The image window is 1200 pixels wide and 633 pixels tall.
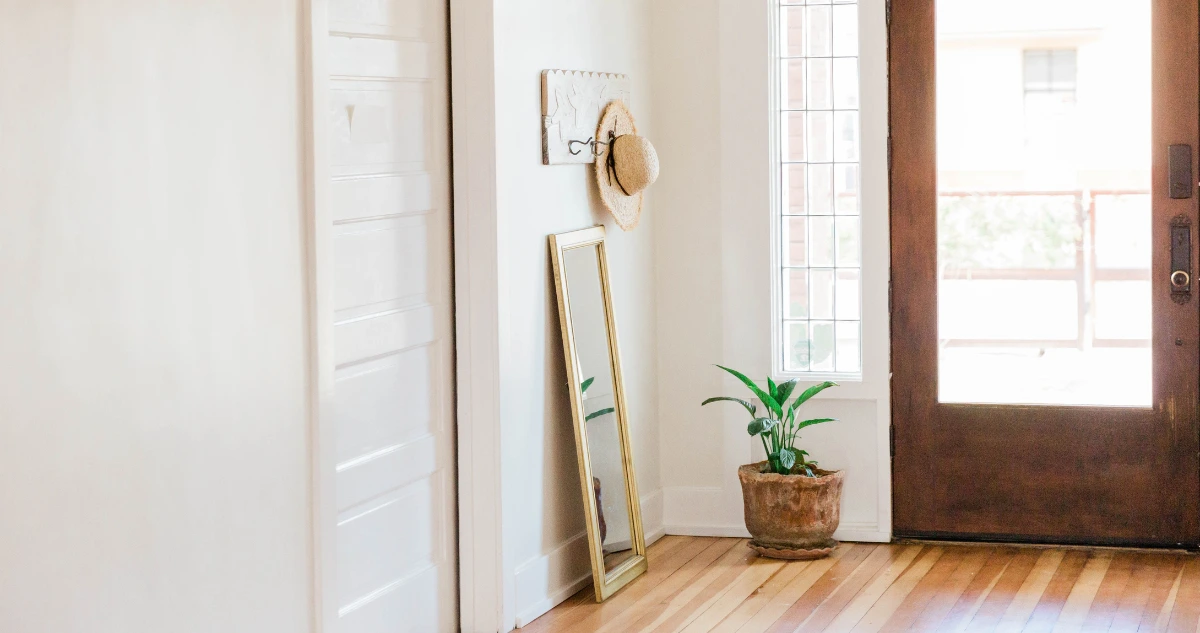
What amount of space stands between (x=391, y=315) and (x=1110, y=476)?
8.62ft

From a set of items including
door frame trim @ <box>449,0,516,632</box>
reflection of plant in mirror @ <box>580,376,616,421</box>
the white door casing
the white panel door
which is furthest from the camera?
reflection of plant in mirror @ <box>580,376,616,421</box>

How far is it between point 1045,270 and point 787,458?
121 cm

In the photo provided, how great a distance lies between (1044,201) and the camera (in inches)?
177

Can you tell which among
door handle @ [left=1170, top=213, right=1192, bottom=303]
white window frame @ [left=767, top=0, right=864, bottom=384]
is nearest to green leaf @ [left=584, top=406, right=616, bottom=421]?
white window frame @ [left=767, top=0, right=864, bottom=384]

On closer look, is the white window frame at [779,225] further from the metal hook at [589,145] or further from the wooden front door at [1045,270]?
the metal hook at [589,145]

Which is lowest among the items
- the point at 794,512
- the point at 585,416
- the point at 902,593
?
the point at 902,593

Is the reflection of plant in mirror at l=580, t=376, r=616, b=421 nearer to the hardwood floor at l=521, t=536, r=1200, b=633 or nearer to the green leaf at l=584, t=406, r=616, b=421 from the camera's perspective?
the green leaf at l=584, t=406, r=616, b=421

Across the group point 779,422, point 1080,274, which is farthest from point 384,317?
point 1080,274

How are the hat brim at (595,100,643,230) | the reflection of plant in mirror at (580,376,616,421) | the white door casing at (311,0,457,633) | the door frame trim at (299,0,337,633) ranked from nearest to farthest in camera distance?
the door frame trim at (299,0,337,633) → the white door casing at (311,0,457,633) → the reflection of plant in mirror at (580,376,616,421) → the hat brim at (595,100,643,230)

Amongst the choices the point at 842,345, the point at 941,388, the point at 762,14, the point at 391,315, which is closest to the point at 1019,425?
the point at 941,388

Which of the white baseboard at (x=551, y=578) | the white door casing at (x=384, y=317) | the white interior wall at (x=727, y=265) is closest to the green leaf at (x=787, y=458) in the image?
the white interior wall at (x=727, y=265)

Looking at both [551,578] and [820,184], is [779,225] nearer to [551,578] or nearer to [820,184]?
[820,184]

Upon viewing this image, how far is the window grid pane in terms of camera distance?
14.9 ft

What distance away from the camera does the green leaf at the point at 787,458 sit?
4.34 m
